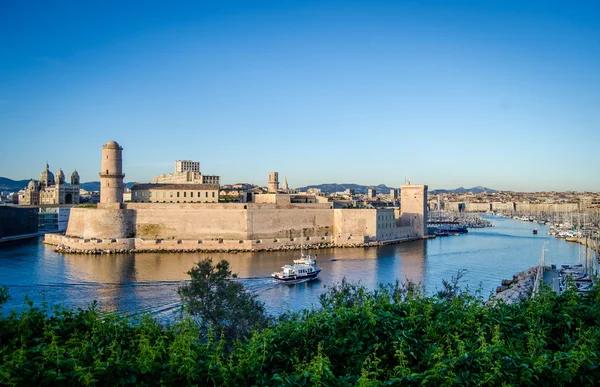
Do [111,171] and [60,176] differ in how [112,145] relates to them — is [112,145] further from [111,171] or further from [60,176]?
[60,176]

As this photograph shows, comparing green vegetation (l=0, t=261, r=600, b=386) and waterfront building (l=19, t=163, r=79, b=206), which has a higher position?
waterfront building (l=19, t=163, r=79, b=206)

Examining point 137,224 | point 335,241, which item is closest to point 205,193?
point 137,224

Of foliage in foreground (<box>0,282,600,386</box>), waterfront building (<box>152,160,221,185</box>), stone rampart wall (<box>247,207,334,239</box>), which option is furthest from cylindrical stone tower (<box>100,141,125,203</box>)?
foliage in foreground (<box>0,282,600,386</box>)

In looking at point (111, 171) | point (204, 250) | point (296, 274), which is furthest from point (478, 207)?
point (296, 274)

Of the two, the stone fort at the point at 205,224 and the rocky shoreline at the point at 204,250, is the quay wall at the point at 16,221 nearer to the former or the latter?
the stone fort at the point at 205,224

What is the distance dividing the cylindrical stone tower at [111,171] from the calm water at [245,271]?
365 centimetres

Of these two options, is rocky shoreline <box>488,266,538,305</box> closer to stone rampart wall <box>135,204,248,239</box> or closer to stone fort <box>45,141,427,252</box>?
stone fort <box>45,141,427,252</box>

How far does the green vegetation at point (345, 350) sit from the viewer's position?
2742 millimetres

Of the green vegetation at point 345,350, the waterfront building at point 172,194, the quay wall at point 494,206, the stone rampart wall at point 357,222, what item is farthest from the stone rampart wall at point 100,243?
the quay wall at point 494,206

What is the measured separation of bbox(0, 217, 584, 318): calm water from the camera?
40.4 ft

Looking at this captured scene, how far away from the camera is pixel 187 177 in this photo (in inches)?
1923

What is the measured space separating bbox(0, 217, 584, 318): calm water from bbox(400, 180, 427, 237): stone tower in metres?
4.72

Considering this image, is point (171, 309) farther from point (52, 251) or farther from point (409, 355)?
point (52, 251)

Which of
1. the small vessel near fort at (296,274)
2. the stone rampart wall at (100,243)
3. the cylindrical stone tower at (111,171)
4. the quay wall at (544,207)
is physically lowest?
the small vessel near fort at (296,274)
